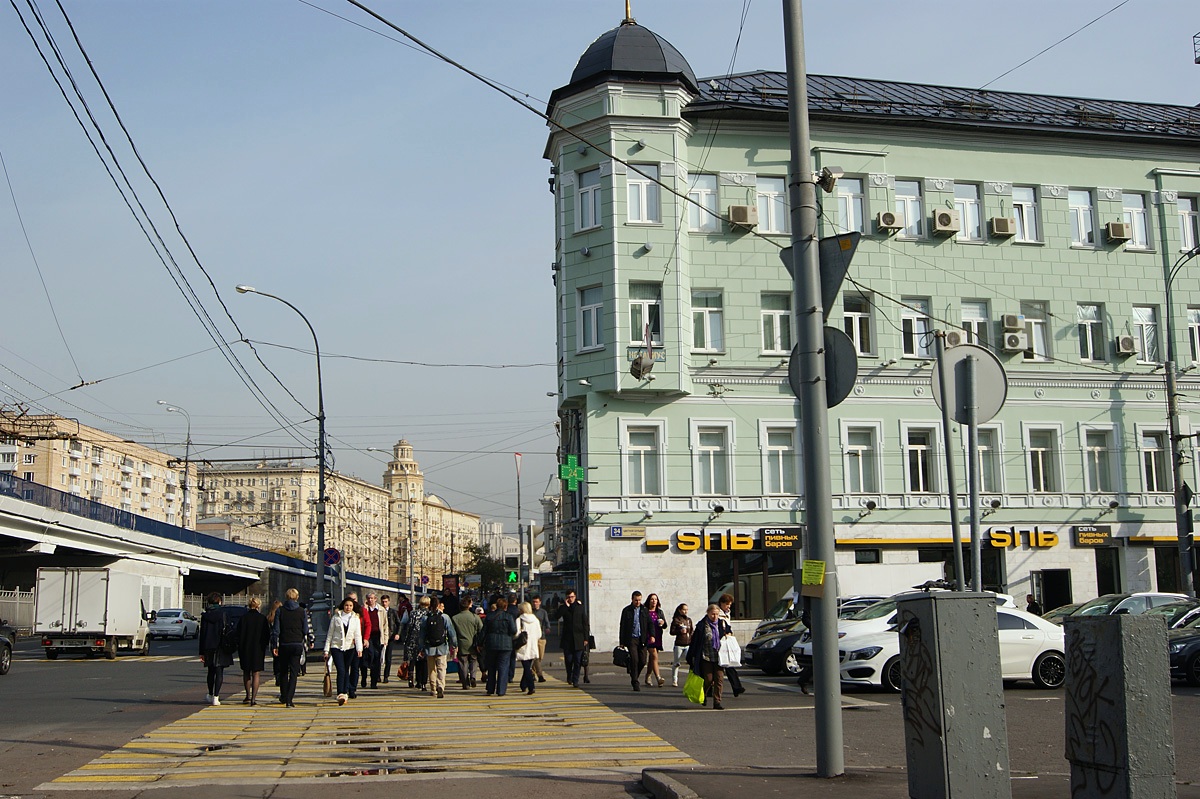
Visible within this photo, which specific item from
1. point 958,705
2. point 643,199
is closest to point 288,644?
point 958,705

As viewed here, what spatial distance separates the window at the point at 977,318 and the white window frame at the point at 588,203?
40.3ft

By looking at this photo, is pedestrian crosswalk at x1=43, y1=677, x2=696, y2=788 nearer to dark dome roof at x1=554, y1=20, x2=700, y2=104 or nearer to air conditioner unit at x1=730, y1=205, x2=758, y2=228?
air conditioner unit at x1=730, y1=205, x2=758, y2=228

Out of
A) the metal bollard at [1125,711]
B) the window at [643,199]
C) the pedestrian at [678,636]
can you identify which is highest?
the window at [643,199]

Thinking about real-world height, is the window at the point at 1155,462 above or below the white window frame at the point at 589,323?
below

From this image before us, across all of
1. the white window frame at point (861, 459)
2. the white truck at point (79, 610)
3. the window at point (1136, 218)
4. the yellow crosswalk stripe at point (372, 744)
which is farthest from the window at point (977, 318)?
the white truck at point (79, 610)

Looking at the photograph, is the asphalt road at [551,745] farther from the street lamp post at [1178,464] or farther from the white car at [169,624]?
the white car at [169,624]

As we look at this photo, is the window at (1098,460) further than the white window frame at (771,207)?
Yes

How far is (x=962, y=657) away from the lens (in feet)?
23.9

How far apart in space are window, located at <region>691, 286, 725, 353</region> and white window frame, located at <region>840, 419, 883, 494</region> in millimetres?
4685

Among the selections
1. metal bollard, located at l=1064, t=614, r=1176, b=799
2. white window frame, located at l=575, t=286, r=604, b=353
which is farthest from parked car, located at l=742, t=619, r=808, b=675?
metal bollard, located at l=1064, t=614, r=1176, b=799

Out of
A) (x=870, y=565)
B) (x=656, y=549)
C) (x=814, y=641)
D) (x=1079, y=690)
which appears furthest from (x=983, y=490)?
(x=1079, y=690)

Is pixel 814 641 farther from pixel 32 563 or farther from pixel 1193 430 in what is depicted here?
pixel 32 563

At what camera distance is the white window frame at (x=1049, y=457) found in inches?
1476

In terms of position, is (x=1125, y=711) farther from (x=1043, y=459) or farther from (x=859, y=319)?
(x=1043, y=459)
